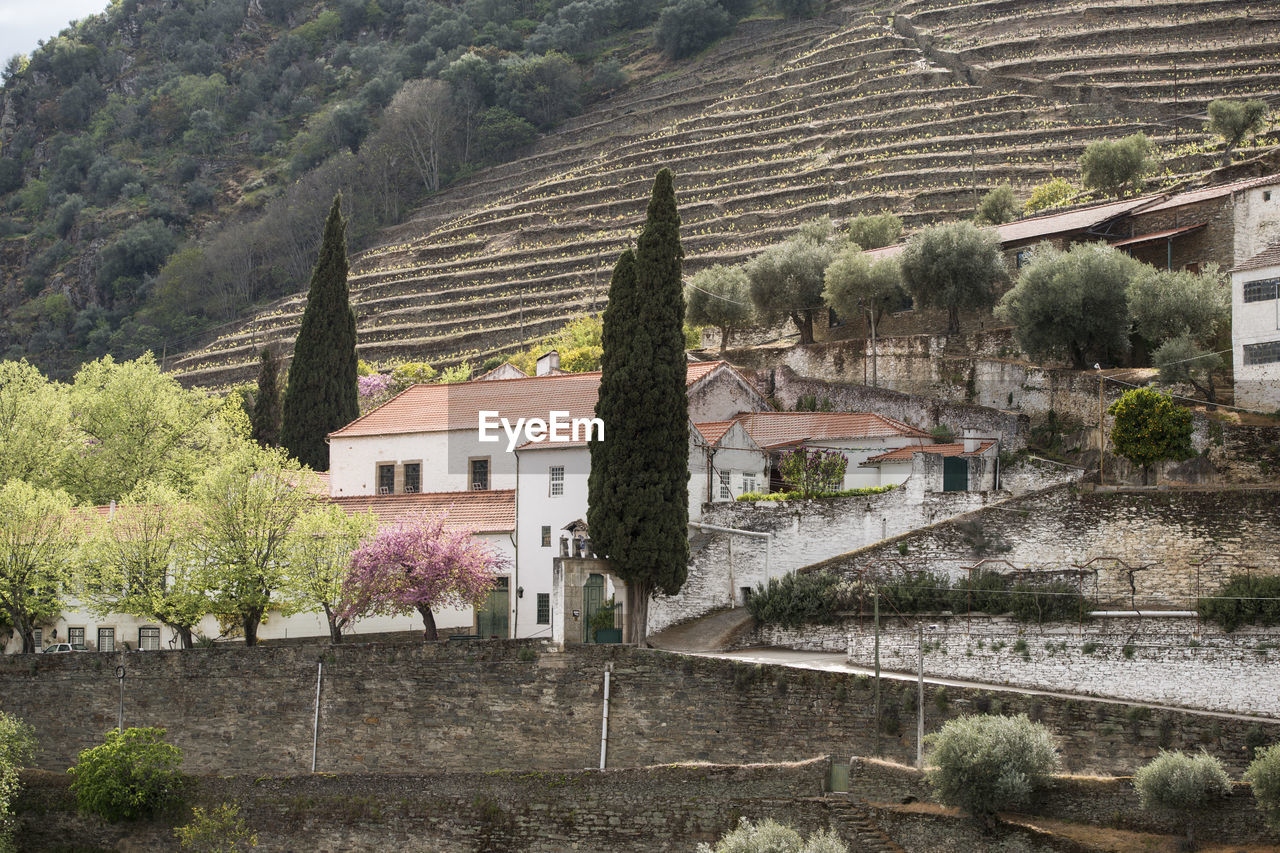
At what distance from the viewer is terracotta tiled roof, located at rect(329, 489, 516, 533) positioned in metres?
46.0

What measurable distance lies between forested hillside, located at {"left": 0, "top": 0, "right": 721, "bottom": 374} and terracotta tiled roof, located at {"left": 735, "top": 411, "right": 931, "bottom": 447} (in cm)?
8662

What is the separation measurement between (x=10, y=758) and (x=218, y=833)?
25.3 feet

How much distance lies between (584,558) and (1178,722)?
15.0 metres

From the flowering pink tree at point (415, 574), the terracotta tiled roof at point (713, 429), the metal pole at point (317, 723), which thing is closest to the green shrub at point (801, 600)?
the terracotta tiled roof at point (713, 429)

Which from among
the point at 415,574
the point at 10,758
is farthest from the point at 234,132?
the point at 415,574

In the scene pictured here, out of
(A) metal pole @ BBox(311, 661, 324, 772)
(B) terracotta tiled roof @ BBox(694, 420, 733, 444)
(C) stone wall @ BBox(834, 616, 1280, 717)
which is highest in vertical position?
(B) terracotta tiled roof @ BBox(694, 420, 733, 444)

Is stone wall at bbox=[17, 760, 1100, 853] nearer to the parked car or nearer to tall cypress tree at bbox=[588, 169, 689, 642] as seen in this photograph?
tall cypress tree at bbox=[588, 169, 689, 642]

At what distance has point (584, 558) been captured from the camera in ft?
132

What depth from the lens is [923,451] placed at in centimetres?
4566

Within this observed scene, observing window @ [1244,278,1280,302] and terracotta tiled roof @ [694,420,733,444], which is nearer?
window @ [1244,278,1280,302]

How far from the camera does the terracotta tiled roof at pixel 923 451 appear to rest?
151 ft

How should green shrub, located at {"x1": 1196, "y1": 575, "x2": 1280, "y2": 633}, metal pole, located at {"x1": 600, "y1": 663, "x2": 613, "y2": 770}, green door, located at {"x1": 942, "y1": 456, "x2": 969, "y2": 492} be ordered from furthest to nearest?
green door, located at {"x1": 942, "y1": 456, "x2": 969, "y2": 492} → metal pole, located at {"x1": 600, "y1": 663, "x2": 613, "y2": 770} → green shrub, located at {"x1": 1196, "y1": 575, "x2": 1280, "y2": 633}

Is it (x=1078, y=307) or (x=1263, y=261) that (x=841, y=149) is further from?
(x=1263, y=261)

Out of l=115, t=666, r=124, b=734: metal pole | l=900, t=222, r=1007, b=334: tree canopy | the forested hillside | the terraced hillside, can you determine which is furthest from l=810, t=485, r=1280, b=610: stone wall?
the forested hillside
